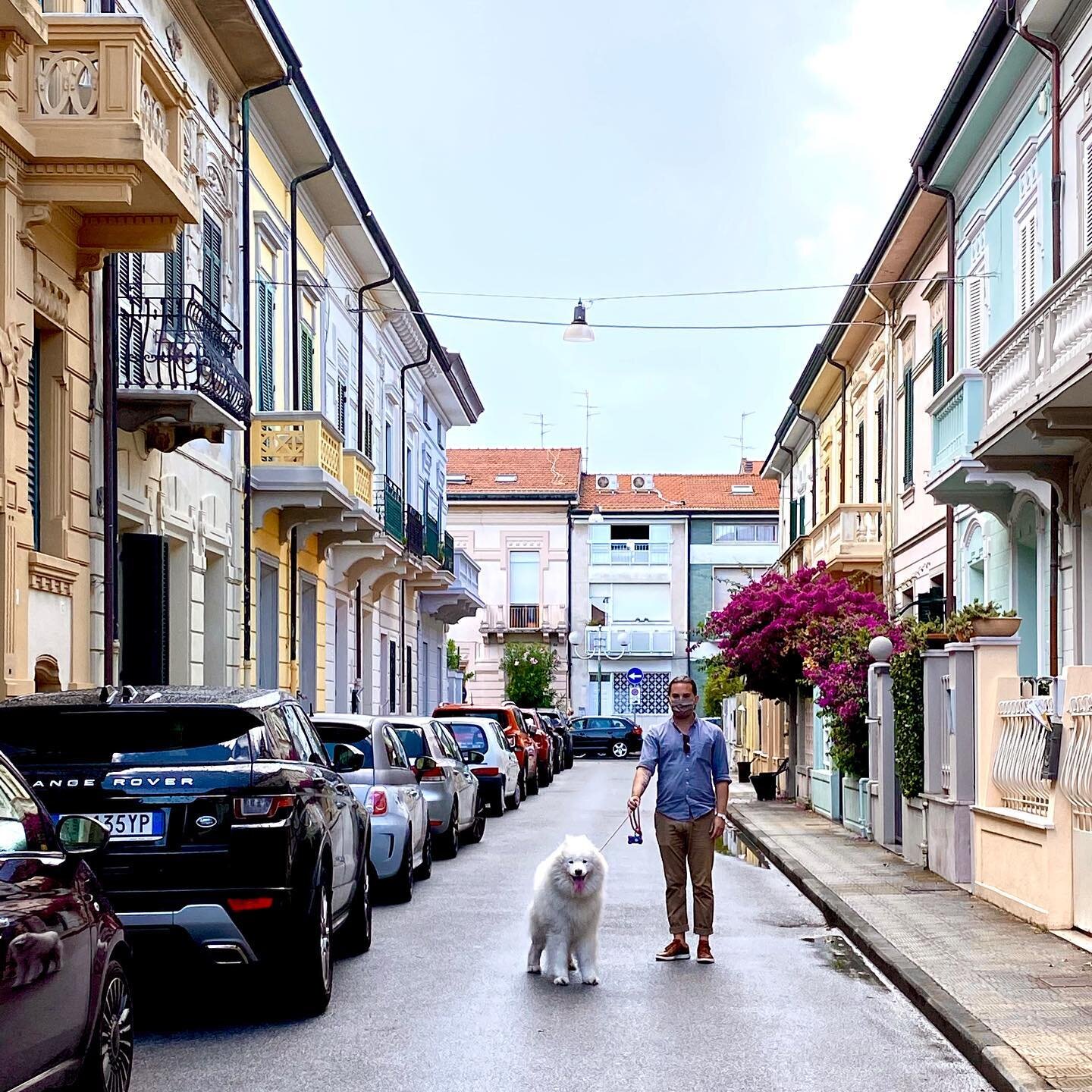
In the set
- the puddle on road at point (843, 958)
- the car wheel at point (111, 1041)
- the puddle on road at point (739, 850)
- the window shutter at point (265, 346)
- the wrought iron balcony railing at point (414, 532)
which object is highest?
the window shutter at point (265, 346)

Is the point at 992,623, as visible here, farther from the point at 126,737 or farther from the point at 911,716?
the point at 126,737

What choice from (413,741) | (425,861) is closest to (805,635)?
(413,741)

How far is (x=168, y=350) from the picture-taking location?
1709cm

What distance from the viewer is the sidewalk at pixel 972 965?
7574 mm

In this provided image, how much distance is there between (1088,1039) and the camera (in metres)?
7.84

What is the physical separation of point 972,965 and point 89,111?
975 cm

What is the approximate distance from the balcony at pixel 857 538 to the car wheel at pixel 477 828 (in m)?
11.8

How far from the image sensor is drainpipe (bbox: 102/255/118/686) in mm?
16234

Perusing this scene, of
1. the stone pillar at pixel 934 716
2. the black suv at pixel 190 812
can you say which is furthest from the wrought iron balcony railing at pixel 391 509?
the black suv at pixel 190 812

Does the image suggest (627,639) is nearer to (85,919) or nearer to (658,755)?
(658,755)

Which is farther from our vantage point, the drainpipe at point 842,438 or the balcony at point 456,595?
the balcony at point 456,595

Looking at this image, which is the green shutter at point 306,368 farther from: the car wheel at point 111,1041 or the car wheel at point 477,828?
the car wheel at point 111,1041

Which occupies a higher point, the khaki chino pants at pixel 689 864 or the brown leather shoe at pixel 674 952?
the khaki chino pants at pixel 689 864

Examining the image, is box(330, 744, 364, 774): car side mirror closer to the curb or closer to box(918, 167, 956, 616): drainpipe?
the curb
